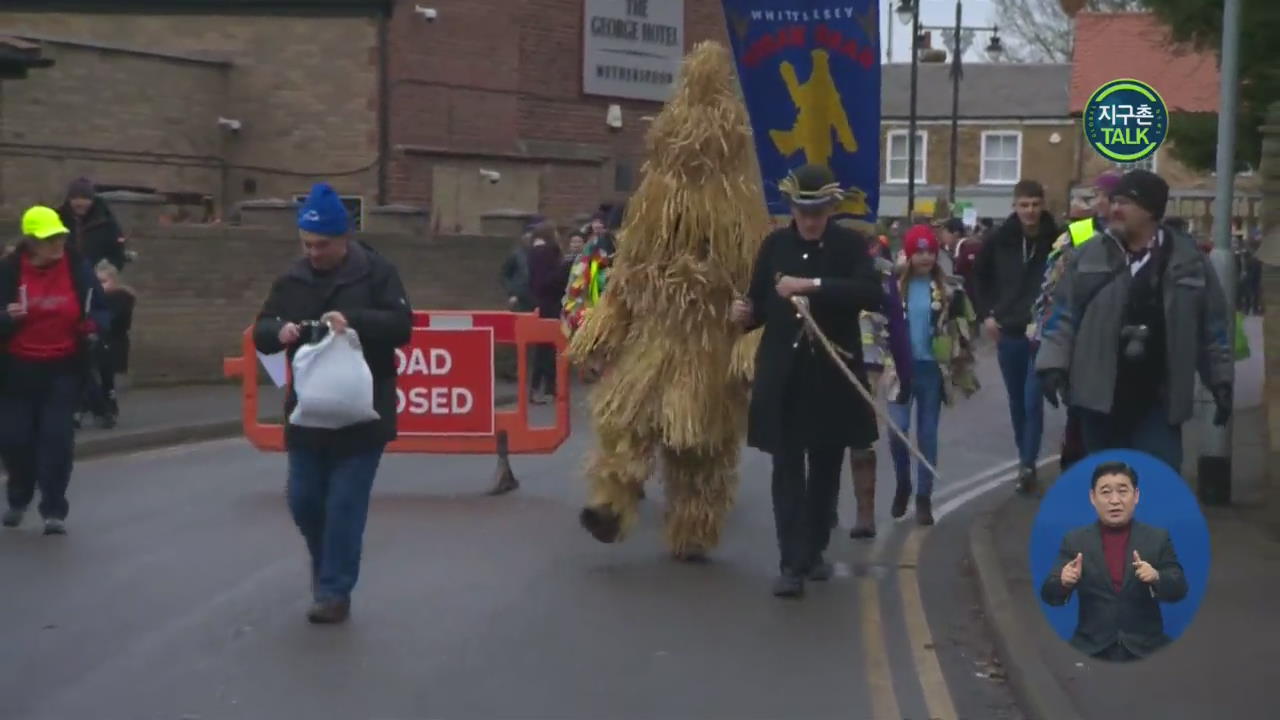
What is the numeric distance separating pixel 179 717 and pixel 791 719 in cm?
221

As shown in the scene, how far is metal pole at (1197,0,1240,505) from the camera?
1242cm

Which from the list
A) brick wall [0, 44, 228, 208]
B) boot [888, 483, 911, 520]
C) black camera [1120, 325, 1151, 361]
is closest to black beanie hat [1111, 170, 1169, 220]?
black camera [1120, 325, 1151, 361]

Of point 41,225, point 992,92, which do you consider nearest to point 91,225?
point 41,225

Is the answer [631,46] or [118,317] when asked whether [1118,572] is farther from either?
[631,46]

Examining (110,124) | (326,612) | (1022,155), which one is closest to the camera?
(326,612)

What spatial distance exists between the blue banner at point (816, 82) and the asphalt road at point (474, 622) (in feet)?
7.17

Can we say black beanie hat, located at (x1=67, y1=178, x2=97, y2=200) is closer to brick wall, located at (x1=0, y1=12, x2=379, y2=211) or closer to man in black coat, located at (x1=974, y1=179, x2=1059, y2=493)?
man in black coat, located at (x1=974, y1=179, x2=1059, y2=493)

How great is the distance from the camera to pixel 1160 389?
7.86 m

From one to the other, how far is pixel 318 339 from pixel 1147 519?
3.63 m

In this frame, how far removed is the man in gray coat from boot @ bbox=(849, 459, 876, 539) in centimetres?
331

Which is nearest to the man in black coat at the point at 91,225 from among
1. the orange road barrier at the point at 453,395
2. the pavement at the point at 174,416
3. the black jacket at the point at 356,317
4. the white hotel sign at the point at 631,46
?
the pavement at the point at 174,416

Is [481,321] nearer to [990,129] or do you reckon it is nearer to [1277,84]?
[1277,84]

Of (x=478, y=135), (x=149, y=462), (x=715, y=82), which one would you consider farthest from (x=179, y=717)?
(x=478, y=135)

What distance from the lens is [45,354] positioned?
37.0ft
